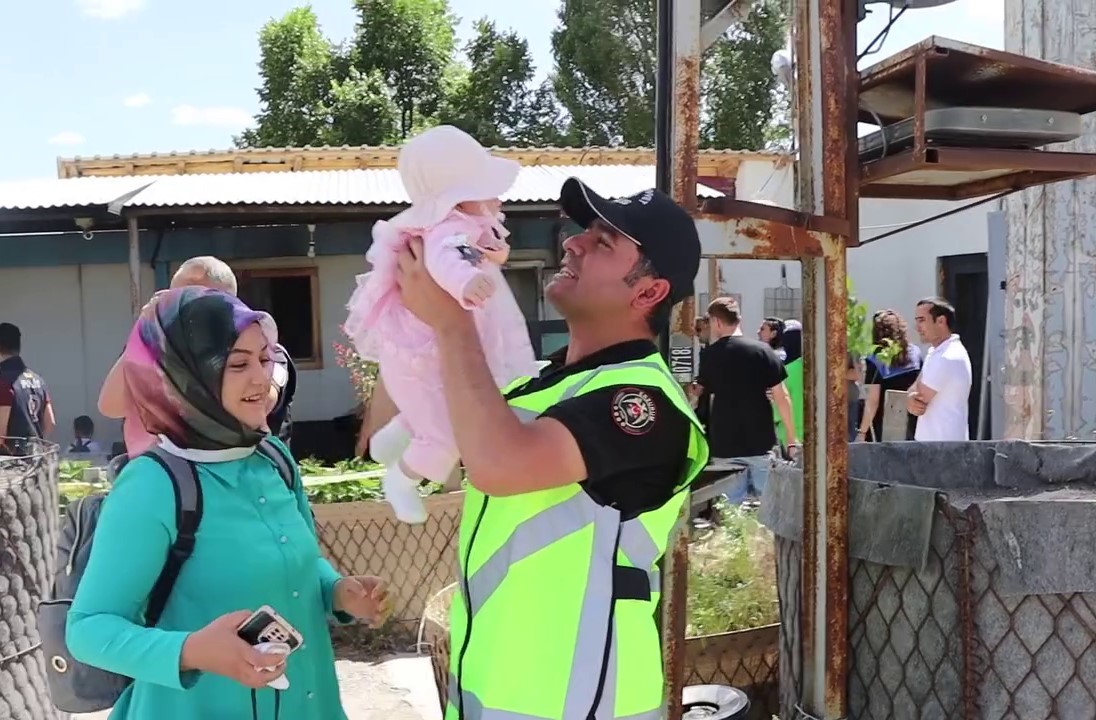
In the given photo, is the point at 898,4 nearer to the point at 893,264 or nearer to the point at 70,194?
the point at 70,194

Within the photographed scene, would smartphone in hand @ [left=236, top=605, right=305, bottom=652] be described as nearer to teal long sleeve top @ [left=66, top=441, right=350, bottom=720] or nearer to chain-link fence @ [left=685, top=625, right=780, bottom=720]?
teal long sleeve top @ [left=66, top=441, right=350, bottom=720]

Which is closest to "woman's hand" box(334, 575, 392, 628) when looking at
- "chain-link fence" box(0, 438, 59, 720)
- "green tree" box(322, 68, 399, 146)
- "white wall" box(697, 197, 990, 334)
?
"chain-link fence" box(0, 438, 59, 720)

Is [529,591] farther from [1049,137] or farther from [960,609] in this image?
[1049,137]

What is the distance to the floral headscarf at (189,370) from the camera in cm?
192

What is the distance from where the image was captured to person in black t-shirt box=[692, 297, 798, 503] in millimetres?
6992

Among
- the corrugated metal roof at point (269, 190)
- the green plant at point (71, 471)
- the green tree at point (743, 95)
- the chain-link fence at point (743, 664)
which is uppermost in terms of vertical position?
the green tree at point (743, 95)

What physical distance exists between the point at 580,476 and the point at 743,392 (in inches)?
223

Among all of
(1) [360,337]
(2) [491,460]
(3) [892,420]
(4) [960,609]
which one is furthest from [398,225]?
(3) [892,420]

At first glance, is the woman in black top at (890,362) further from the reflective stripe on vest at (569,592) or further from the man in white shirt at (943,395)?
the reflective stripe on vest at (569,592)

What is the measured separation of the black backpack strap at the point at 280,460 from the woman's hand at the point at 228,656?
1.64 ft

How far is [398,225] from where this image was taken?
1.57 m

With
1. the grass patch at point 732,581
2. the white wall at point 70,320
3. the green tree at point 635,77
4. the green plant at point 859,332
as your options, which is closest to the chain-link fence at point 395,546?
the grass patch at point 732,581

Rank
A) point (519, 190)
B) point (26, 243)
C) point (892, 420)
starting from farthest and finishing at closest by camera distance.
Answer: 1. point (26, 243)
2. point (519, 190)
3. point (892, 420)

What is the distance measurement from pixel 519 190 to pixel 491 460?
8.18 meters
